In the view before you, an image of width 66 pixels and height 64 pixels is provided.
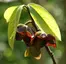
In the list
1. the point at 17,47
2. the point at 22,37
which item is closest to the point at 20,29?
the point at 22,37

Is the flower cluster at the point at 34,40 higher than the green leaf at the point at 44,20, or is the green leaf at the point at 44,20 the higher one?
the green leaf at the point at 44,20

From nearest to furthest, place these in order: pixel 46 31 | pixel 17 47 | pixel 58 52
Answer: pixel 46 31 < pixel 17 47 < pixel 58 52

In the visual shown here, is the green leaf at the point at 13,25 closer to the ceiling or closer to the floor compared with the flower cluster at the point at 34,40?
closer to the ceiling

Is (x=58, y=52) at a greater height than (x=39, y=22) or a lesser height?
lesser

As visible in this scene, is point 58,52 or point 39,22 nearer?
point 39,22

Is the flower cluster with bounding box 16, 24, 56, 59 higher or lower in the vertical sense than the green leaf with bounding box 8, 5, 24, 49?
lower

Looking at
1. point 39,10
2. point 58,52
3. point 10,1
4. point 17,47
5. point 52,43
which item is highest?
point 39,10

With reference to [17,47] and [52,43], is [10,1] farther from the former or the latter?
[52,43]

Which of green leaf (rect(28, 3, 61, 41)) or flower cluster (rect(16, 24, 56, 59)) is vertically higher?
green leaf (rect(28, 3, 61, 41))
